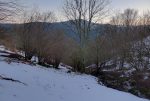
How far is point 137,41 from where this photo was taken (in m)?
56.5

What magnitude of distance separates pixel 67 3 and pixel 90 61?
9.60m

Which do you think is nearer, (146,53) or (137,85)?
(137,85)

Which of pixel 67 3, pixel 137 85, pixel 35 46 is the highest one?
pixel 67 3

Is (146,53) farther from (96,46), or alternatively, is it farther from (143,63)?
(96,46)

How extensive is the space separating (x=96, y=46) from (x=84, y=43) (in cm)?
A: 216

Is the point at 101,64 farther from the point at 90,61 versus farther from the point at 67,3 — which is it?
the point at 67,3

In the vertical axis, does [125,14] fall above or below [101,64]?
above

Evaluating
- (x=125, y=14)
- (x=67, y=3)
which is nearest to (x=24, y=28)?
(x=67, y=3)

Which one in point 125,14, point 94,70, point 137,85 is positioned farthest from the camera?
point 125,14

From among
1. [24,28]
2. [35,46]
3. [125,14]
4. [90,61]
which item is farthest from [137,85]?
[125,14]

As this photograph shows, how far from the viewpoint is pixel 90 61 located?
4891 centimetres

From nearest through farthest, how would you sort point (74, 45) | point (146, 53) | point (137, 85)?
point (137, 85)
point (74, 45)
point (146, 53)

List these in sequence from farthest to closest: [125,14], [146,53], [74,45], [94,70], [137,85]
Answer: [125,14]
[146,53]
[74,45]
[94,70]
[137,85]

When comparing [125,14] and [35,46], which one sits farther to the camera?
[125,14]
